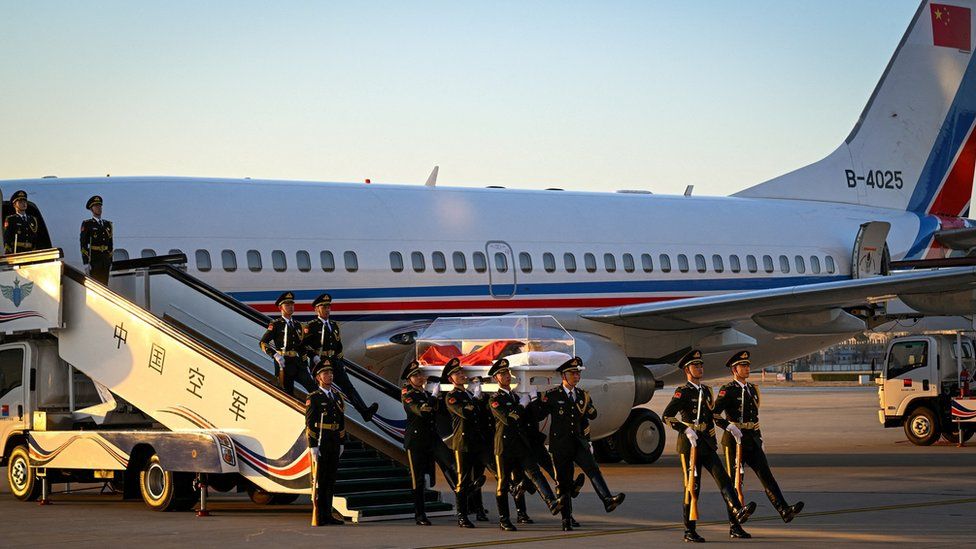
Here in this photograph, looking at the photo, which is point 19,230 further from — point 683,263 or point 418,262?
point 683,263

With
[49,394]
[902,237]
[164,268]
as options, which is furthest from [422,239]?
[902,237]

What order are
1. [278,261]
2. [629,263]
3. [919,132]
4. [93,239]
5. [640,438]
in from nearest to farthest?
[93,239]
[278,261]
[640,438]
[629,263]
[919,132]

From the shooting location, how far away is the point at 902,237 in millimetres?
27469

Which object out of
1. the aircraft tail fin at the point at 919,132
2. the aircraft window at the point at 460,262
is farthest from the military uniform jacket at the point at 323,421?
the aircraft tail fin at the point at 919,132

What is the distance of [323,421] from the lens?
12.9 m

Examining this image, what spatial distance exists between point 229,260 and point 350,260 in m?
1.92

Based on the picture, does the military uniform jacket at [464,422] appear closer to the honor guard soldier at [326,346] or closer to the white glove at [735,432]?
the honor guard soldier at [326,346]

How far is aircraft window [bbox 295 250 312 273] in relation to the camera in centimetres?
1964

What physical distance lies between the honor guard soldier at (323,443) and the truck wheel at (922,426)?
626 inches

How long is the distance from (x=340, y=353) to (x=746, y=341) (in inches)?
356

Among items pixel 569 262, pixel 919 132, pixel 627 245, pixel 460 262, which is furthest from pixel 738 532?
pixel 919 132

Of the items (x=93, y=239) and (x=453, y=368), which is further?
(x=93, y=239)

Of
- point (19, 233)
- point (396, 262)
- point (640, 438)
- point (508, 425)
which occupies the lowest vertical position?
point (640, 438)

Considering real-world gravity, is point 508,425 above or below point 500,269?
below
